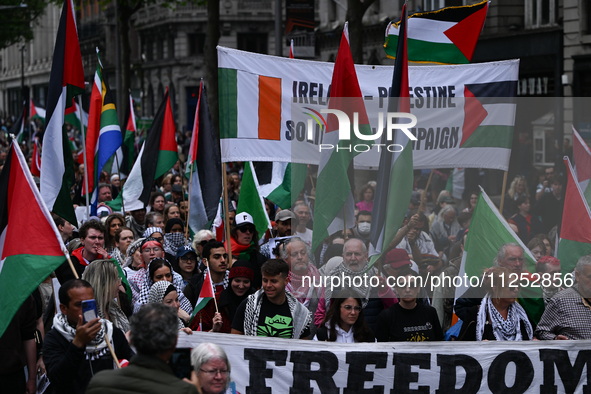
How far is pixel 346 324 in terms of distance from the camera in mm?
5680

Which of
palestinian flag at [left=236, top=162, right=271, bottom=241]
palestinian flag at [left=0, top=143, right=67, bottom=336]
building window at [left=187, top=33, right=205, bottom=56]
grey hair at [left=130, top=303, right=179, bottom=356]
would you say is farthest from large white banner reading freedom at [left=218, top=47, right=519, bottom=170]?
building window at [left=187, top=33, right=205, bottom=56]

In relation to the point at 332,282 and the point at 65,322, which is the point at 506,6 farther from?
the point at 65,322

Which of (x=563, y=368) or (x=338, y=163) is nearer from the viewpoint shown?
(x=563, y=368)

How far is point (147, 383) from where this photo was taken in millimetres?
3361

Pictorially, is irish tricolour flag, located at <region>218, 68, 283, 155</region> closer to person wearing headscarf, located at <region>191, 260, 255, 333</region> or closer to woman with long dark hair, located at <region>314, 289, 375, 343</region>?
person wearing headscarf, located at <region>191, 260, 255, 333</region>

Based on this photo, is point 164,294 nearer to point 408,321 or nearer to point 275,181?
point 408,321

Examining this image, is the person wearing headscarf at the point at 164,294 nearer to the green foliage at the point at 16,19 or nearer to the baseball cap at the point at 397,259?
the baseball cap at the point at 397,259

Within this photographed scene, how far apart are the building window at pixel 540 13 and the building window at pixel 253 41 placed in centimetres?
2885

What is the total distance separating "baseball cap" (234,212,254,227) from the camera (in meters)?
8.27

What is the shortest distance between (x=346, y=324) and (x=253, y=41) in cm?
4626

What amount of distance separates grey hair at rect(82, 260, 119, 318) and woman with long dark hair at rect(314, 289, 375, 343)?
Answer: 1424 millimetres

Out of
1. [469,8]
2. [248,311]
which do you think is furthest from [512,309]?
[469,8]

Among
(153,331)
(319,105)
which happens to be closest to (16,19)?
(319,105)

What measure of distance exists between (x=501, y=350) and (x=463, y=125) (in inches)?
103
